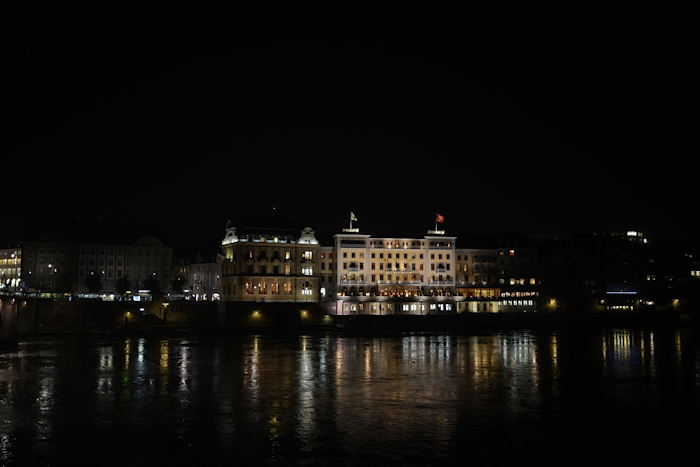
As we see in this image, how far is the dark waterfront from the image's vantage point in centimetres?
2759

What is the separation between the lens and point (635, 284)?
160 m

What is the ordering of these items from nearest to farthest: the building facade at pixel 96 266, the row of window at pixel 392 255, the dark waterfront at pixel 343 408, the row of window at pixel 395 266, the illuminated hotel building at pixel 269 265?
the dark waterfront at pixel 343 408 → the illuminated hotel building at pixel 269 265 → the row of window at pixel 395 266 → the row of window at pixel 392 255 → the building facade at pixel 96 266

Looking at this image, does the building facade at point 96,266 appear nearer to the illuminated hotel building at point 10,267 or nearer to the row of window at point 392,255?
the illuminated hotel building at point 10,267


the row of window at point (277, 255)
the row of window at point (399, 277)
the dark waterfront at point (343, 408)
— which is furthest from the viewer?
the row of window at point (399, 277)

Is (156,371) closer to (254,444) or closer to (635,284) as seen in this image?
(254,444)

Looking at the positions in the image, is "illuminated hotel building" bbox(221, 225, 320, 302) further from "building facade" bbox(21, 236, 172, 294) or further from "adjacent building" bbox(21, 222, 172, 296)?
"adjacent building" bbox(21, 222, 172, 296)

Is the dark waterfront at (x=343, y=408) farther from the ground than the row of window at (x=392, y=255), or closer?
closer

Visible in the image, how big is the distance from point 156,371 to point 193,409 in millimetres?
17881

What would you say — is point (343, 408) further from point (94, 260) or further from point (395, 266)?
point (94, 260)

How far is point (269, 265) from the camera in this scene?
12825cm

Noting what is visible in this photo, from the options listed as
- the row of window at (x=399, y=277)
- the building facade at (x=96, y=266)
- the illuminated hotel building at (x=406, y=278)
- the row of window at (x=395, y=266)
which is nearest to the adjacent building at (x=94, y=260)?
the building facade at (x=96, y=266)

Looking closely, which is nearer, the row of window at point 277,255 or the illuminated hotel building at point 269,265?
the illuminated hotel building at point 269,265

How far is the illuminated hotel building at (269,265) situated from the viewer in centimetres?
12662

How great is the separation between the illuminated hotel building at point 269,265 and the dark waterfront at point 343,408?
55.6m
